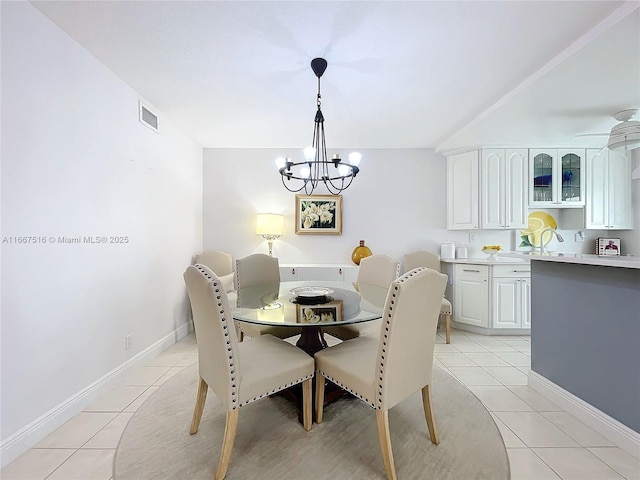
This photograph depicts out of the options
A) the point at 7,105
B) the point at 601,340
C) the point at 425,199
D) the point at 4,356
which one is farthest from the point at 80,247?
the point at 425,199

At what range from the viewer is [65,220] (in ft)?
5.93

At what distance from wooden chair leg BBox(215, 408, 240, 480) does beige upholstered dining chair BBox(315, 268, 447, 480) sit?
0.54 m

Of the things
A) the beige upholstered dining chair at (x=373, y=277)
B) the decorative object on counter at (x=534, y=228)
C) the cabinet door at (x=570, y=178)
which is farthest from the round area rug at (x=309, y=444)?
the cabinet door at (x=570, y=178)

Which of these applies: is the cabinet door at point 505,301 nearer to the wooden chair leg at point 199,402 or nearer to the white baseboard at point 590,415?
the white baseboard at point 590,415

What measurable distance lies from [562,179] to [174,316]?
5.04 meters

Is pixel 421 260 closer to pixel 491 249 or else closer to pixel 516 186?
pixel 491 249

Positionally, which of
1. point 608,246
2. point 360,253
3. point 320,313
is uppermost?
point 608,246

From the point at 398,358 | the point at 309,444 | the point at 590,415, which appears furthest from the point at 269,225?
the point at 590,415

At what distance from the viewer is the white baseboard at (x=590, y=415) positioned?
1.52 meters

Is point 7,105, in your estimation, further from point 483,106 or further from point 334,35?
point 483,106

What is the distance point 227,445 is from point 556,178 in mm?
4497

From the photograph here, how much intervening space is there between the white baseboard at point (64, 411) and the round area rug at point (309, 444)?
40 centimetres

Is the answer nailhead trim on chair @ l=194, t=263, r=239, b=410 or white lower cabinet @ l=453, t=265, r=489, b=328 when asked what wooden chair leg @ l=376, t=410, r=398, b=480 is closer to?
nailhead trim on chair @ l=194, t=263, r=239, b=410

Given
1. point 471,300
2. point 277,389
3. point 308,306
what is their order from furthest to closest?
point 471,300, point 308,306, point 277,389
